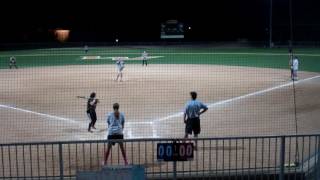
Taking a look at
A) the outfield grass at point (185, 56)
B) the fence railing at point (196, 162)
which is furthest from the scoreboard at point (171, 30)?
the fence railing at point (196, 162)

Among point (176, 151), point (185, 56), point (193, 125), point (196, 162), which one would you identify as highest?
point (185, 56)

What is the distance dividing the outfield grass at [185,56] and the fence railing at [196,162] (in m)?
26.8

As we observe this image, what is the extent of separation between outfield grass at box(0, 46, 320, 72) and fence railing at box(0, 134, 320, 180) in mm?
26756

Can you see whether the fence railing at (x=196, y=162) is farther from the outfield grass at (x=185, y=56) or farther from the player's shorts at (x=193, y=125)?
the outfield grass at (x=185, y=56)

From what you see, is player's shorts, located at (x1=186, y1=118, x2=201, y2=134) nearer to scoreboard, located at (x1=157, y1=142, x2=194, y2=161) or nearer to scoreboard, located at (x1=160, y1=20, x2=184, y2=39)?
scoreboard, located at (x1=157, y1=142, x2=194, y2=161)

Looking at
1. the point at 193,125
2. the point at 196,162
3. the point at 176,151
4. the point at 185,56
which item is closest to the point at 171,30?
the point at 185,56

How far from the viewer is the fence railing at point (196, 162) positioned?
904 cm

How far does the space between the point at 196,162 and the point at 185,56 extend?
34.4 m

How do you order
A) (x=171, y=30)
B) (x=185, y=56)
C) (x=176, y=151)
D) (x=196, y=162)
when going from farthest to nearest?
(x=171, y=30)
(x=185, y=56)
(x=196, y=162)
(x=176, y=151)

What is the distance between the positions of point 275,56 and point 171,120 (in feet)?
94.7

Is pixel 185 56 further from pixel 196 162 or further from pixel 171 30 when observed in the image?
pixel 196 162

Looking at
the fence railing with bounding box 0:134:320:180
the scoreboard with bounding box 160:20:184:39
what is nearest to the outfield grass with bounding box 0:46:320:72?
the scoreboard with bounding box 160:20:184:39

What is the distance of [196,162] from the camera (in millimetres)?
10805

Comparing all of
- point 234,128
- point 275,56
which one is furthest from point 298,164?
point 275,56
